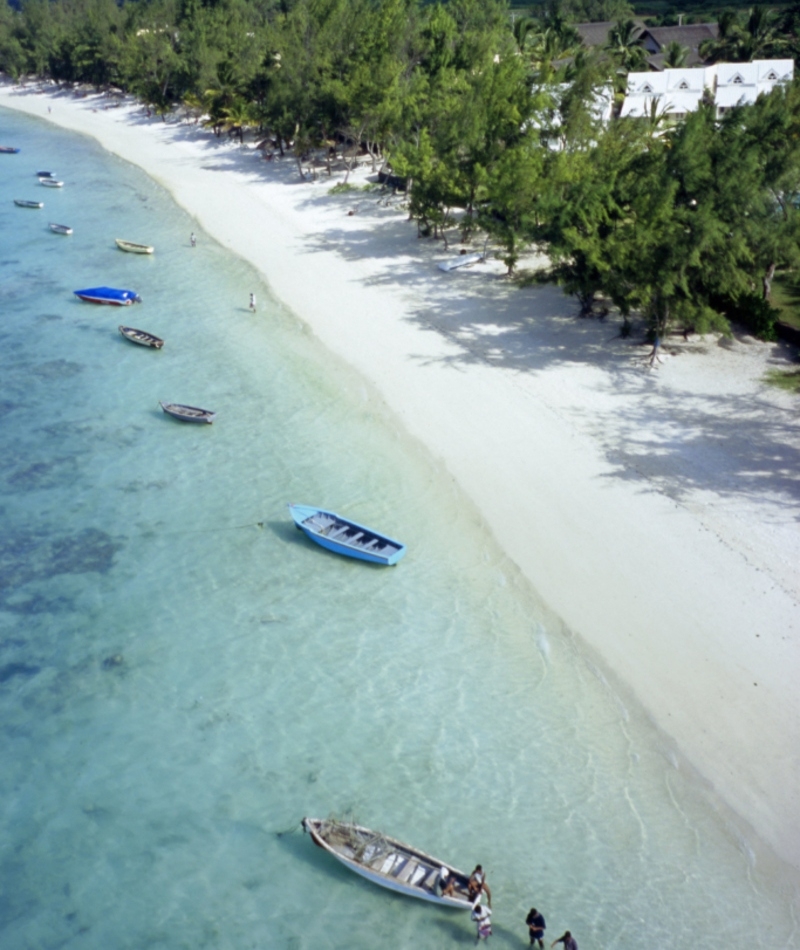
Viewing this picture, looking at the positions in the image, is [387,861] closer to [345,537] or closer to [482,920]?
[482,920]

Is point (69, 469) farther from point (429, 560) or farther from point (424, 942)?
point (424, 942)

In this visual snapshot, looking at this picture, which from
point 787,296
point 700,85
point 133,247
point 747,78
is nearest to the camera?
point 787,296

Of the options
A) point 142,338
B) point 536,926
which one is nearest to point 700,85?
point 142,338

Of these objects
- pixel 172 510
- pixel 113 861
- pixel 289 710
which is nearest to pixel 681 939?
pixel 289 710

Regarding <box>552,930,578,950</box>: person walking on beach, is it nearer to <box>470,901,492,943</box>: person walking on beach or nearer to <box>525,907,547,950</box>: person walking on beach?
<box>525,907,547,950</box>: person walking on beach

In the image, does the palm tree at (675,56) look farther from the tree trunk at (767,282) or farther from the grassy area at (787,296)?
the tree trunk at (767,282)
